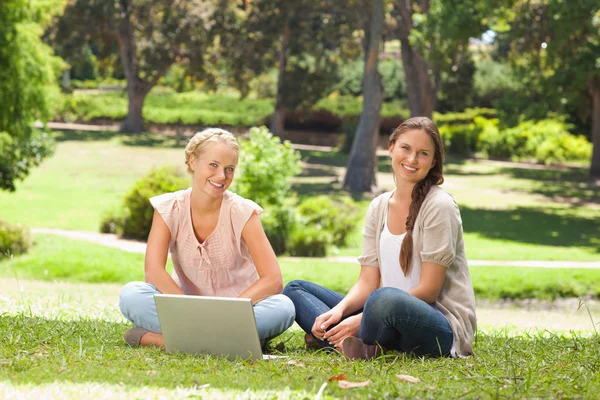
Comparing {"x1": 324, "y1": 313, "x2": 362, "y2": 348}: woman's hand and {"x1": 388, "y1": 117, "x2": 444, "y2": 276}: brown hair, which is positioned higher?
{"x1": 388, "y1": 117, "x2": 444, "y2": 276}: brown hair

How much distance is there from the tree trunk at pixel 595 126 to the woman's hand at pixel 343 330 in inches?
848

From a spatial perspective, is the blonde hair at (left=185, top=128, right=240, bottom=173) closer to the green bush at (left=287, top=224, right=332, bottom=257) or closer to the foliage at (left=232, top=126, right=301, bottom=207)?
the foliage at (left=232, top=126, right=301, bottom=207)

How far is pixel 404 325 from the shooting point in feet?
13.3

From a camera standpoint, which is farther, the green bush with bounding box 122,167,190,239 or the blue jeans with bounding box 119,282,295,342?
the green bush with bounding box 122,167,190,239

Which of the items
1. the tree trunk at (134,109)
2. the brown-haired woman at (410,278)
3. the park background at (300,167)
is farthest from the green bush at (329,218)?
the tree trunk at (134,109)

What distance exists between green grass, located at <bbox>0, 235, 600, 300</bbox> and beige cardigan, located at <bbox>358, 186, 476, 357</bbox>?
6270 millimetres

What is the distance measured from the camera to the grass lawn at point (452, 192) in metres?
16.0

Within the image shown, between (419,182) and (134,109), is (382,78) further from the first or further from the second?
(419,182)

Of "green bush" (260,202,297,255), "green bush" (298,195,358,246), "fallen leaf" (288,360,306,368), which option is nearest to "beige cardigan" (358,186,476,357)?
"fallen leaf" (288,360,306,368)

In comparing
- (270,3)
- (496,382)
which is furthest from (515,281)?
(270,3)

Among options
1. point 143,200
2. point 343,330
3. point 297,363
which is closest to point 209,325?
point 297,363

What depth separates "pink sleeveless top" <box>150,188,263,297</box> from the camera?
4.52m

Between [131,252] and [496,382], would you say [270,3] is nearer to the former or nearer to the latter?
[131,252]

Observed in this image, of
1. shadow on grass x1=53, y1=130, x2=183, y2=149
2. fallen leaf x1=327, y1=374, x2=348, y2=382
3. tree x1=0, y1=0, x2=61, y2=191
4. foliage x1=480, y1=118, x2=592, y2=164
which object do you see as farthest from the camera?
shadow on grass x1=53, y1=130, x2=183, y2=149
